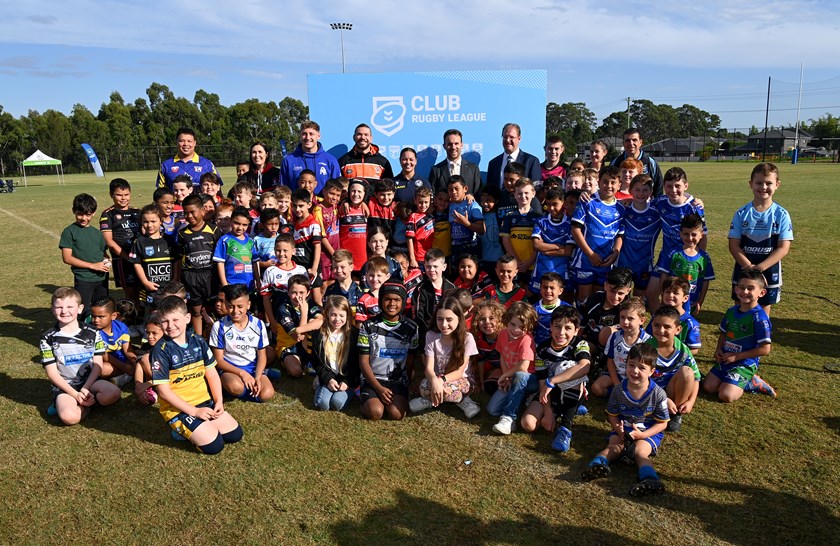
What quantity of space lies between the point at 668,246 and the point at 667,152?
78.9m

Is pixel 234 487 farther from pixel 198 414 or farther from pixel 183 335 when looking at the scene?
pixel 183 335

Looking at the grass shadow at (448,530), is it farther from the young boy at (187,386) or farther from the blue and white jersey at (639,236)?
the blue and white jersey at (639,236)

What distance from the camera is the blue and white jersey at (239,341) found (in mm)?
4879

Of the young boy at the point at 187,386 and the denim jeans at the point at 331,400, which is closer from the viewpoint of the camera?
the young boy at the point at 187,386

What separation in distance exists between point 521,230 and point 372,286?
167cm

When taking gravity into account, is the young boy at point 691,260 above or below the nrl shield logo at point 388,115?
below

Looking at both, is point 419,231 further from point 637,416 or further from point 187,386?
point 637,416

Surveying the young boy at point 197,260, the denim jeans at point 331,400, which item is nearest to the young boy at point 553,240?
the denim jeans at point 331,400

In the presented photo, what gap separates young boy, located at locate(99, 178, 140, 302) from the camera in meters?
6.26

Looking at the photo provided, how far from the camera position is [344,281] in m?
5.31

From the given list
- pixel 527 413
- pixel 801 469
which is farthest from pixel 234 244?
pixel 801 469

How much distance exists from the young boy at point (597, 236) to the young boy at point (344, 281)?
2.13 metres

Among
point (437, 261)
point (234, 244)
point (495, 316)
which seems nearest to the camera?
point (495, 316)

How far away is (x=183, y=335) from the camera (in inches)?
163
